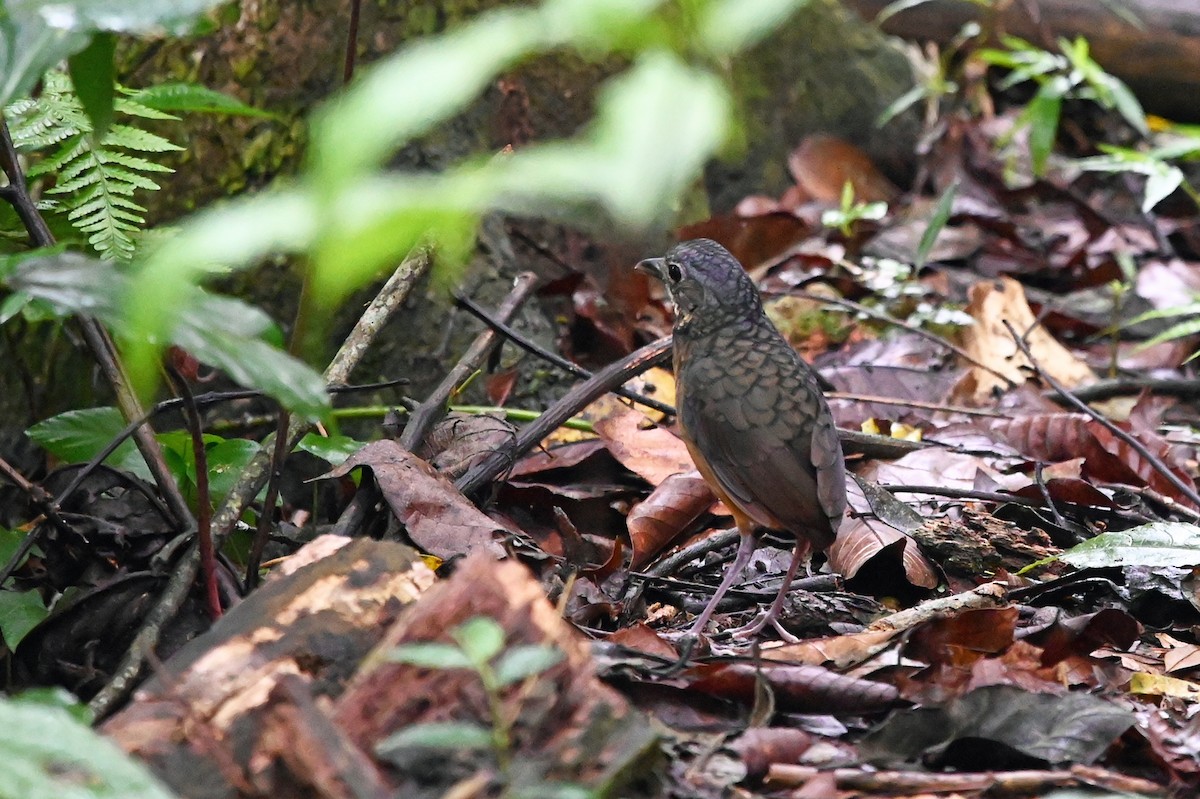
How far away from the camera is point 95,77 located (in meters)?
2.17

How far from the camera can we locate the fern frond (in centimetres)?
297

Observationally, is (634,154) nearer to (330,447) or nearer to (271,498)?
(271,498)

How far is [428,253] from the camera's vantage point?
3496mm

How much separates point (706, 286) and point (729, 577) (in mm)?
1199

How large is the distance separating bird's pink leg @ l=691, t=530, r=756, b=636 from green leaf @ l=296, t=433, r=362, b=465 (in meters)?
1.09

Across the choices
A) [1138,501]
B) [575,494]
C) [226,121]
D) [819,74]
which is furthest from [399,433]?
[819,74]

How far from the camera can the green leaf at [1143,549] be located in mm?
3283

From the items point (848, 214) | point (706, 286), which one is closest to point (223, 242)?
point (706, 286)

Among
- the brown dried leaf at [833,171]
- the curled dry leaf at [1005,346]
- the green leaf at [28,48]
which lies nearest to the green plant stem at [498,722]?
the green leaf at [28,48]

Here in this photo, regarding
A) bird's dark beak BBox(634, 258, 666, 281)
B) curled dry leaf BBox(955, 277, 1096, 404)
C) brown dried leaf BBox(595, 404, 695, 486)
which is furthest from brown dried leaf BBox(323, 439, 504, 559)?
curled dry leaf BBox(955, 277, 1096, 404)

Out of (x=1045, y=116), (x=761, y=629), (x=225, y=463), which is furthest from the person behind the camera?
(x=1045, y=116)

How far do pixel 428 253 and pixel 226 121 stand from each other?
2.13m

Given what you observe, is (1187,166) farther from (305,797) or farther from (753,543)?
(305,797)

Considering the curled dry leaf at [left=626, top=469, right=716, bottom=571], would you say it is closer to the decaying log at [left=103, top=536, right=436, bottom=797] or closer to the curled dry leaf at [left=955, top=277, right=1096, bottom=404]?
Result: the decaying log at [left=103, top=536, right=436, bottom=797]
